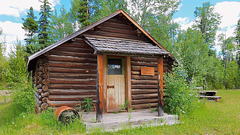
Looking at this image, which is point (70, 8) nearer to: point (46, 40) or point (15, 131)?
point (46, 40)

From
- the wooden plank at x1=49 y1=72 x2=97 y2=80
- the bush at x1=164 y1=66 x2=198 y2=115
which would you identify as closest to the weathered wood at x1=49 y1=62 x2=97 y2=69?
the wooden plank at x1=49 y1=72 x2=97 y2=80

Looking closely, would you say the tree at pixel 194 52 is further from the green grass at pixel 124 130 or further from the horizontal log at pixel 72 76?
the horizontal log at pixel 72 76

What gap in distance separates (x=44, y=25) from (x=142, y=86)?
73.7ft

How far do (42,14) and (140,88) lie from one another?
2354cm

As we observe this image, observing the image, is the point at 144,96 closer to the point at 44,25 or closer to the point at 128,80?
the point at 128,80

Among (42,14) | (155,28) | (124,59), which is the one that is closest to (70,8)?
(42,14)

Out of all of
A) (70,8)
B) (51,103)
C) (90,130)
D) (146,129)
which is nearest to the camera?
(90,130)

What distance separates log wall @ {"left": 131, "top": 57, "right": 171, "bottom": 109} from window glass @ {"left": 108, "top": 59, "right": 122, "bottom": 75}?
2.15 ft

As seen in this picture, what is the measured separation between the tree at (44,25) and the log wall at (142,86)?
1960 centimetres

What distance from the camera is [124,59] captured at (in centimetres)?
820

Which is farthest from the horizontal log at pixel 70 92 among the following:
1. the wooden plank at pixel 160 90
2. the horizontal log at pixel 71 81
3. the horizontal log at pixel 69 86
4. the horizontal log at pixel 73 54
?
the wooden plank at pixel 160 90

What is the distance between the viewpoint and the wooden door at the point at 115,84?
778cm

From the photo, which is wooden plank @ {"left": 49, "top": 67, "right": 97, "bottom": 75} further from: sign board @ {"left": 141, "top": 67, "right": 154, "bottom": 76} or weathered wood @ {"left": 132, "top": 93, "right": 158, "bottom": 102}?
sign board @ {"left": 141, "top": 67, "right": 154, "bottom": 76}

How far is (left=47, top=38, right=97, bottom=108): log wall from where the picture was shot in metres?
7.00
